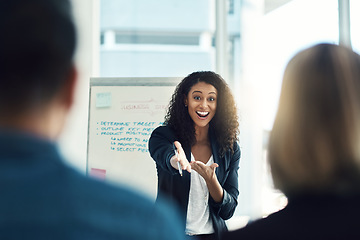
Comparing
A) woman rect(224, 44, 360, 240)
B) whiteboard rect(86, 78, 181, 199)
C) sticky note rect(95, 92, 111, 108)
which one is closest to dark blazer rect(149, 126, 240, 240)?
woman rect(224, 44, 360, 240)

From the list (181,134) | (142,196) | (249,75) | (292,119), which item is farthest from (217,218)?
(249,75)

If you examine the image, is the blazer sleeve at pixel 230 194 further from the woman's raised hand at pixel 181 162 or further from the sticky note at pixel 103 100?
the sticky note at pixel 103 100

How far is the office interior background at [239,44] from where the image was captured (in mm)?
2957

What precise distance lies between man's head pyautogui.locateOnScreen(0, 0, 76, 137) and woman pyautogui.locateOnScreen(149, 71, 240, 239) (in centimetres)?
103

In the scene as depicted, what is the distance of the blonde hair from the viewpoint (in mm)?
667

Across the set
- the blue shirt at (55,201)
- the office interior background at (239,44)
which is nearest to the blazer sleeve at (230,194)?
the blue shirt at (55,201)

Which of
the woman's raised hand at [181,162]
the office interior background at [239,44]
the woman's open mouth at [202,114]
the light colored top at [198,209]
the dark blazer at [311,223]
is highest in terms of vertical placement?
the office interior background at [239,44]

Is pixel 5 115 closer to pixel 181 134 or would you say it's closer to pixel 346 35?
pixel 181 134

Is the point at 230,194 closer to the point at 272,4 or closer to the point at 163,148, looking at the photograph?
the point at 163,148

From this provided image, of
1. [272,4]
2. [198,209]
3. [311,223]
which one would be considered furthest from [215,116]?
[272,4]

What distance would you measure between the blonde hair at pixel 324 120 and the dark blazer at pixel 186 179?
798 mm

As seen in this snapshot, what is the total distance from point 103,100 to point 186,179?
4.55 feet

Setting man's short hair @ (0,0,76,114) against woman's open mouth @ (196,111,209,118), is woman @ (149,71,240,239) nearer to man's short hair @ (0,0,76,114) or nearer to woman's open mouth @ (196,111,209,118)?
woman's open mouth @ (196,111,209,118)

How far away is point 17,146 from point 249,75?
286cm
